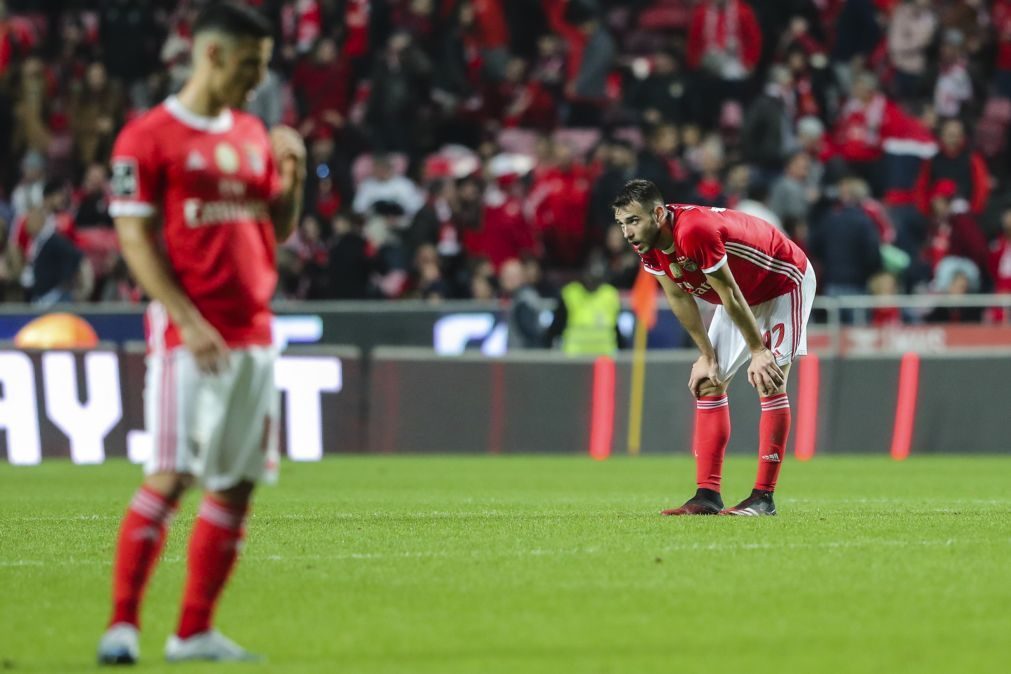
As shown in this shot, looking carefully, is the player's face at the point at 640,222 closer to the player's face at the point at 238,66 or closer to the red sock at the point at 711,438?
the red sock at the point at 711,438

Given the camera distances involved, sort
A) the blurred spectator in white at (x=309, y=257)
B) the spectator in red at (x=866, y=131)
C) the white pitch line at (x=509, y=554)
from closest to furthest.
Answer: the white pitch line at (x=509, y=554), the blurred spectator in white at (x=309, y=257), the spectator in red at (x=866, y=131)

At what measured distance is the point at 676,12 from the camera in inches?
1040

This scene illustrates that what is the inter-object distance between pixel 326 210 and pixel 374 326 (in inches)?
132

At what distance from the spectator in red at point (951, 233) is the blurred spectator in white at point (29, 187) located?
36.1 feet

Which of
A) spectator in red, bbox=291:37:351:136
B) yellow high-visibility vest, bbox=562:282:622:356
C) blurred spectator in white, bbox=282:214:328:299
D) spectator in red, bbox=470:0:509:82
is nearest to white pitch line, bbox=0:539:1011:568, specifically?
yellow high-visibility vest, bbox=562:282:622:356

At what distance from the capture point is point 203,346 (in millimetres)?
6070

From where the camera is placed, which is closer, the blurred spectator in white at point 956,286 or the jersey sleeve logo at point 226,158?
the jersey sleeve logo at point 226,158

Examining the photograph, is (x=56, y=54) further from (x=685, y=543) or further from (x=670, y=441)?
(x=685, y=543)

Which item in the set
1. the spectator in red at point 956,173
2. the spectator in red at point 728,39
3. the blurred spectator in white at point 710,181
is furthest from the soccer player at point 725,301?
the spectator in red at point 728,39

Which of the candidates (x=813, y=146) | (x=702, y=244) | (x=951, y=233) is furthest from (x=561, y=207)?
(x=702, y=244)

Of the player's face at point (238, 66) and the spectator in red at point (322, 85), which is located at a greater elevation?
the player's face at point (238, 66)

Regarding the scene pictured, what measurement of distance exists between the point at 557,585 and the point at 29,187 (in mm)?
17802

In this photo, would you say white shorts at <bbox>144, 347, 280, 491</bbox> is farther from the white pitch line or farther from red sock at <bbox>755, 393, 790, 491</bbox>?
red sock at <bbox>755, 393, 790, 491</bbox>

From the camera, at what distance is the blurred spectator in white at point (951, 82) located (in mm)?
24531
